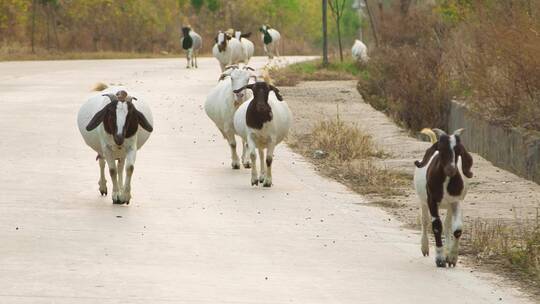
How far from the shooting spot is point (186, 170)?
1989 centimetres

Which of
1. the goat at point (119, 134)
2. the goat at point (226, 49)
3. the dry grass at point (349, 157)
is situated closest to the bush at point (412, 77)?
the goat at point (226, 49)

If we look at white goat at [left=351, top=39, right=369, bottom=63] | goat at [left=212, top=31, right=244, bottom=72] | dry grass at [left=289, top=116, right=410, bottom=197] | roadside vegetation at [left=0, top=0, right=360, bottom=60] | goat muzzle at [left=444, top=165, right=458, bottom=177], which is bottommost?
roadside vegetation at [left=0, top=0, right=360, bottom=60]

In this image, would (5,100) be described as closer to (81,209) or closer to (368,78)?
(368,78)

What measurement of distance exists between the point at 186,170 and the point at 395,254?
23.1 feet

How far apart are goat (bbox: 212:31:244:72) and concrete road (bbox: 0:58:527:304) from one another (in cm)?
1703

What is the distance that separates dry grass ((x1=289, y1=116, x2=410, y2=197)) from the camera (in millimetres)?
18516

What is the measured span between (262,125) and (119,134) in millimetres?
2950

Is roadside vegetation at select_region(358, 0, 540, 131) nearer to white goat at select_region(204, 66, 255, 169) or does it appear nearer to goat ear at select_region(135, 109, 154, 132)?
white goat at select_region(204, 66, 255, 169)

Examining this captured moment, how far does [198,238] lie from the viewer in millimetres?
13977

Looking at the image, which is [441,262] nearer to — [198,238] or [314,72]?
[198,238]

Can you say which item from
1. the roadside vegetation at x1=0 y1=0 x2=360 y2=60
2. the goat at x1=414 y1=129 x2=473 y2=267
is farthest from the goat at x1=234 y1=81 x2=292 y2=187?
the roadside vegetation at x1=0 y1=0 x2=360 y2=60

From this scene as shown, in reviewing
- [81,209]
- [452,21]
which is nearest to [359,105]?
[452,21]

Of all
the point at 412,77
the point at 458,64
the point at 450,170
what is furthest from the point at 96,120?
the point at 412,77

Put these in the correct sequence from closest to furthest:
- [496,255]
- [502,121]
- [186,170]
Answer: [496,255], [186,170], [502,121]
